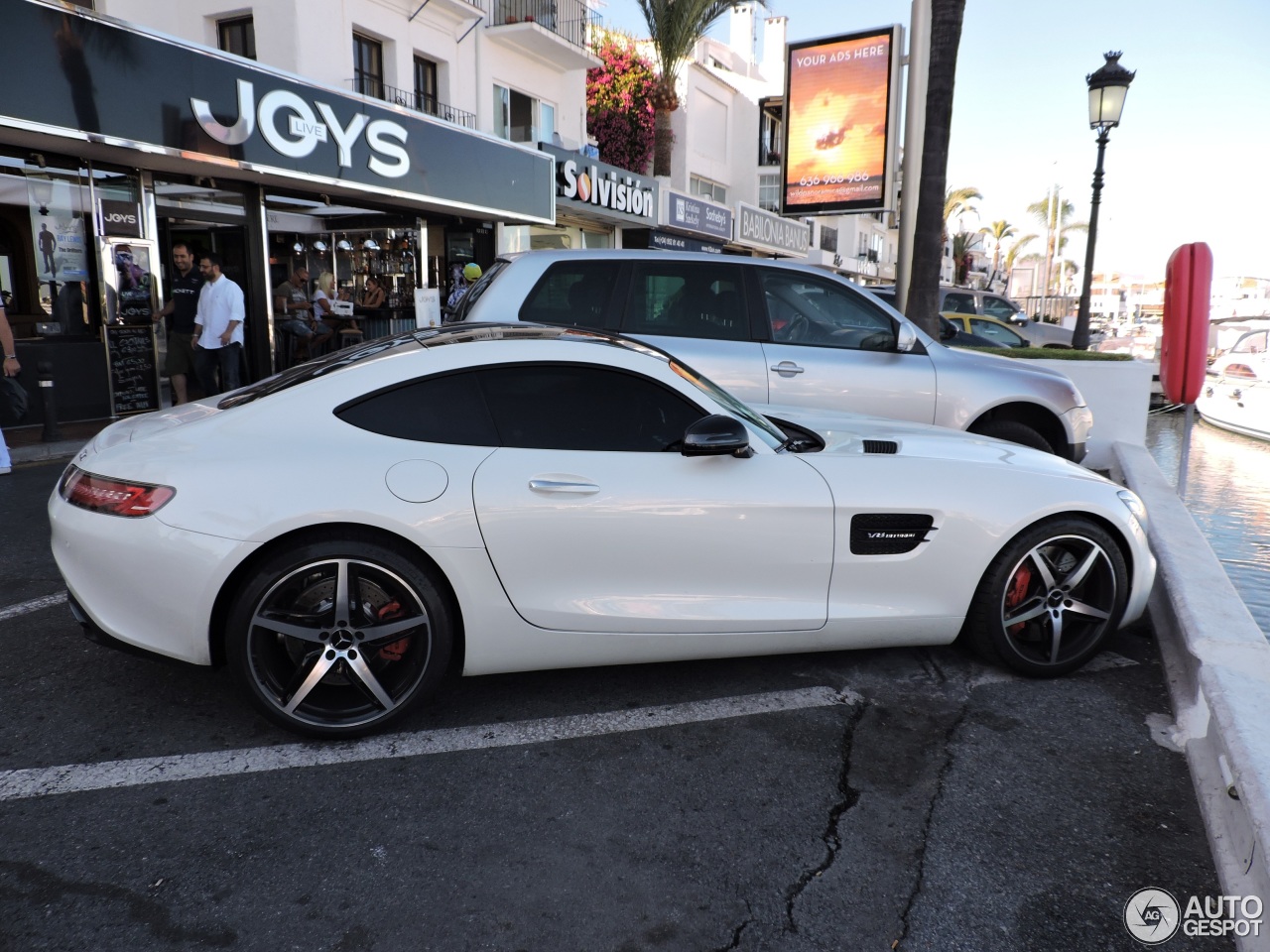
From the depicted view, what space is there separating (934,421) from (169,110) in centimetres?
900

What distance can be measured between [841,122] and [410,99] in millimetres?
7285

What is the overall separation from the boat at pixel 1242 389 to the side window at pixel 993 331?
3.78 metres

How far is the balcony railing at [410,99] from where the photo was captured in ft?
49.7

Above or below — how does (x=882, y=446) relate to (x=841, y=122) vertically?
below

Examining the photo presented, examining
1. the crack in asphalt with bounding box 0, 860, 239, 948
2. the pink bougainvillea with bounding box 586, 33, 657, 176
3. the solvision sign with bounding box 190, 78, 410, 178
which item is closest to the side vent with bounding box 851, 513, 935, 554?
the crack in asphalt with bounding box 0, 860, 239, 948

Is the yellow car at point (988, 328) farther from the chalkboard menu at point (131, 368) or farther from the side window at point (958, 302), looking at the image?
the chalkboard menu at point (131, 368)

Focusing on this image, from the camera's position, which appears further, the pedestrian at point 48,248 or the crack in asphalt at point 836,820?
the pedestrian at point 48,248

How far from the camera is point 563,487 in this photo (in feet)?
10.4

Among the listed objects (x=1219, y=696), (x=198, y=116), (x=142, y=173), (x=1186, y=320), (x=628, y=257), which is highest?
(x=198, y=116)

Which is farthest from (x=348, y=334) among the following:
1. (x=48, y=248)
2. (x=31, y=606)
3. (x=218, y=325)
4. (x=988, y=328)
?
(x=988, y=328)

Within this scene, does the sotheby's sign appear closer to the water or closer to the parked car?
the parked car

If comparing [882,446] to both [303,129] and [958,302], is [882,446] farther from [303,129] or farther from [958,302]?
[958,302]

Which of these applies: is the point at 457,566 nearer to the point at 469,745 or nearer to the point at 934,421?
the point at 469,745

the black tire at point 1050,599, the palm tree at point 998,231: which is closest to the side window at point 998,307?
the black tire at point 1050,599
